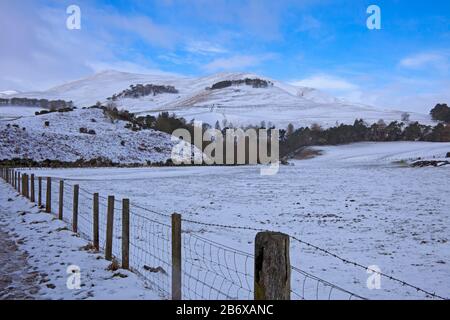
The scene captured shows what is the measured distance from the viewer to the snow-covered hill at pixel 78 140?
53.9 m

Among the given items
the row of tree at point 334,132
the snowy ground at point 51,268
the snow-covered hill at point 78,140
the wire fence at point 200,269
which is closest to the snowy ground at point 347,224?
the wire fence at point 200,269

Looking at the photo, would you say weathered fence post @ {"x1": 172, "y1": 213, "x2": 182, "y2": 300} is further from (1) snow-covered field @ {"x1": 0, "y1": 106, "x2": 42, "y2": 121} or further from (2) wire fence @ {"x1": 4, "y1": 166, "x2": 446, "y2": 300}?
(1) snow-covered field @ {"x1": 0, "y1": 106, "x2": 42, "y2": 121}

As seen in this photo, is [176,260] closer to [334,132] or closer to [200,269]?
[200,269]

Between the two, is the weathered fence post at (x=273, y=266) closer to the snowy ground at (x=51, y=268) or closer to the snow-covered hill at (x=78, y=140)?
the snowy ground at (x=51, y=268)

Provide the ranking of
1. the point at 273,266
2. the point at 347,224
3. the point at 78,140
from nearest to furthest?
the point at 273,266 < the point at 347,224 < the point at 78,140

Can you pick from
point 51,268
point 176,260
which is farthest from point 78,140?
point 176,260

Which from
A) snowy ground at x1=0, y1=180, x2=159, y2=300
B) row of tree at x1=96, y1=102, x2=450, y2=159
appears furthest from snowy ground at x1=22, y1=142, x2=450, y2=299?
row of tree at x1=96, y1=102, x2=450, y2=159

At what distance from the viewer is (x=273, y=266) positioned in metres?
4.09

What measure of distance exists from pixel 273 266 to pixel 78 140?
198ft

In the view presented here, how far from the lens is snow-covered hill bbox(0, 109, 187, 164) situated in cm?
5388

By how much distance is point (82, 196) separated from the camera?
20641 millimetres

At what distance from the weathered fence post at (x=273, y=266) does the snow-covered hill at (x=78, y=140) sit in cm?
5372
